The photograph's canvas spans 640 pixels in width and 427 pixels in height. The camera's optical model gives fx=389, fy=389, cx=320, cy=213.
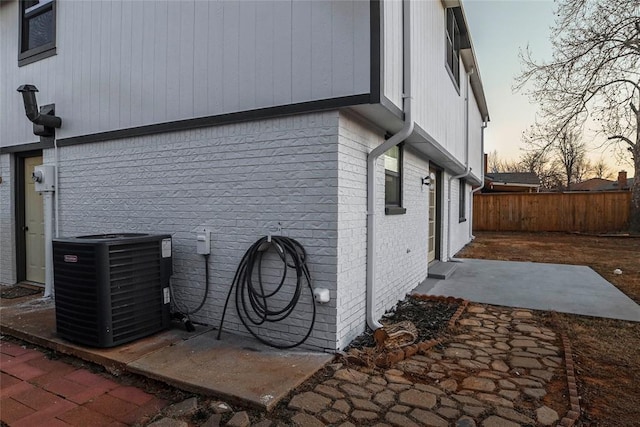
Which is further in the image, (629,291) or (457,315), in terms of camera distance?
(629,291)

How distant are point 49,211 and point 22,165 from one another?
1.34m

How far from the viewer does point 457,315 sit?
4.45 metres

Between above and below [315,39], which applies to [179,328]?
below

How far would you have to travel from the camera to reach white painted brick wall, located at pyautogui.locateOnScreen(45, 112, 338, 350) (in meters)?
3.26

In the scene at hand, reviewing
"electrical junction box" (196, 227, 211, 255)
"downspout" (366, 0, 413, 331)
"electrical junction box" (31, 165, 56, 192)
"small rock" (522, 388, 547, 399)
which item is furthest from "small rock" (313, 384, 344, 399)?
"electrical junction box" (31, 165, 56, 192)

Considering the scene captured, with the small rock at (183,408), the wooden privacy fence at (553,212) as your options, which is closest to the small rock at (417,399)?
the small rock at (183,408)

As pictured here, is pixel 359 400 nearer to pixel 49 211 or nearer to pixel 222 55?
pixel 222 55

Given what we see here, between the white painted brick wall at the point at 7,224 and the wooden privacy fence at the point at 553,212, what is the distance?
17649mm

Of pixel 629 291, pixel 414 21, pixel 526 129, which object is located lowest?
pixel 629 291

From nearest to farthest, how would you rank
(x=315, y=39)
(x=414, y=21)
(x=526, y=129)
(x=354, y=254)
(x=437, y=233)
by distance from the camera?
(x=315, y=39), (x=354, y=254), (x=414, y=21), (x=437, y=233), (x=526, y=129)

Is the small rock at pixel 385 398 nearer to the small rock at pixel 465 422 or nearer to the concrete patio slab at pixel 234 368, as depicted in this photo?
the small rock at pixel 465 422

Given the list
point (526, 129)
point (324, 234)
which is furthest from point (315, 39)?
point (526, 129)

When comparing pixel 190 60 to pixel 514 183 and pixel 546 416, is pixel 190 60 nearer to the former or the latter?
pixel 546 416

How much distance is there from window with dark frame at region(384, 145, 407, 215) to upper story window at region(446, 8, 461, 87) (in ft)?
9.00
